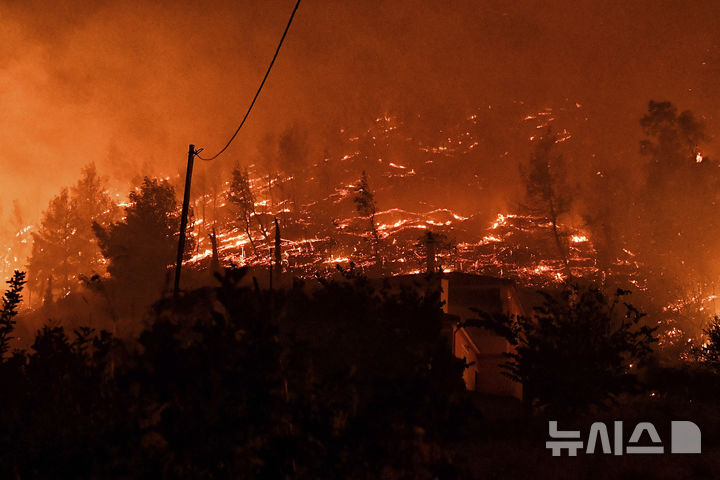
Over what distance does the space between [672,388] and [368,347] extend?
2518cm

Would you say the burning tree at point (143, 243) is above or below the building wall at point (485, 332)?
above

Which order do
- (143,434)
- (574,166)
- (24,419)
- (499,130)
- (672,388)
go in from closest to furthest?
(143,434) < (24,419) < (672,388) < (574,166) < (499,130)

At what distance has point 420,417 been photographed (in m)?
4.61

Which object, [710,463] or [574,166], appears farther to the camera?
[574,166]

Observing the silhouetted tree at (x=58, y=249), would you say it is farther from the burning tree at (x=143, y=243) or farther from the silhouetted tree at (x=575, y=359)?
the silhouetted tree at (x=575, y=359)

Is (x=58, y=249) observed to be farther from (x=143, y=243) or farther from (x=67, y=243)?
(x=143, y=243)

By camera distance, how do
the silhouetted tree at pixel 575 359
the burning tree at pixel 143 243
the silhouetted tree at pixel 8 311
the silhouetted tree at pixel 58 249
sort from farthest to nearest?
the silhouetted tree at pixel 58 249
the burning tree at pixel 143 243
the silhouetted tree at pixel 575 359
the silhouetted tree at pixel 8 311

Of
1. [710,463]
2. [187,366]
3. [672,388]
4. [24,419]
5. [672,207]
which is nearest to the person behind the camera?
[187,366]

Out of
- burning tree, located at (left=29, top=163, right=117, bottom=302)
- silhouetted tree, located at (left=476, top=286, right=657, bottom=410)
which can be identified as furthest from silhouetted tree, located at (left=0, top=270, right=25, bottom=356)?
burning tree, located at (left=29, top=163, right=117, bottom=302)

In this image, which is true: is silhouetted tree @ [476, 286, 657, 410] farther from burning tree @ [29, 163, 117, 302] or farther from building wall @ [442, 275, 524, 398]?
burning tree @ [29, 163, 117, 302]

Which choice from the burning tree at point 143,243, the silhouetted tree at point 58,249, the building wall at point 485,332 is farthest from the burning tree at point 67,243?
the building wall at point 485,332

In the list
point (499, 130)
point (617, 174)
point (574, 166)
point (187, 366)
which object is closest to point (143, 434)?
point (187, 366)

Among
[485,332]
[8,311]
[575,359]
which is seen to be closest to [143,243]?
[485,332]

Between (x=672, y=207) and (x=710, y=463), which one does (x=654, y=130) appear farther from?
(x=710, y=463)
